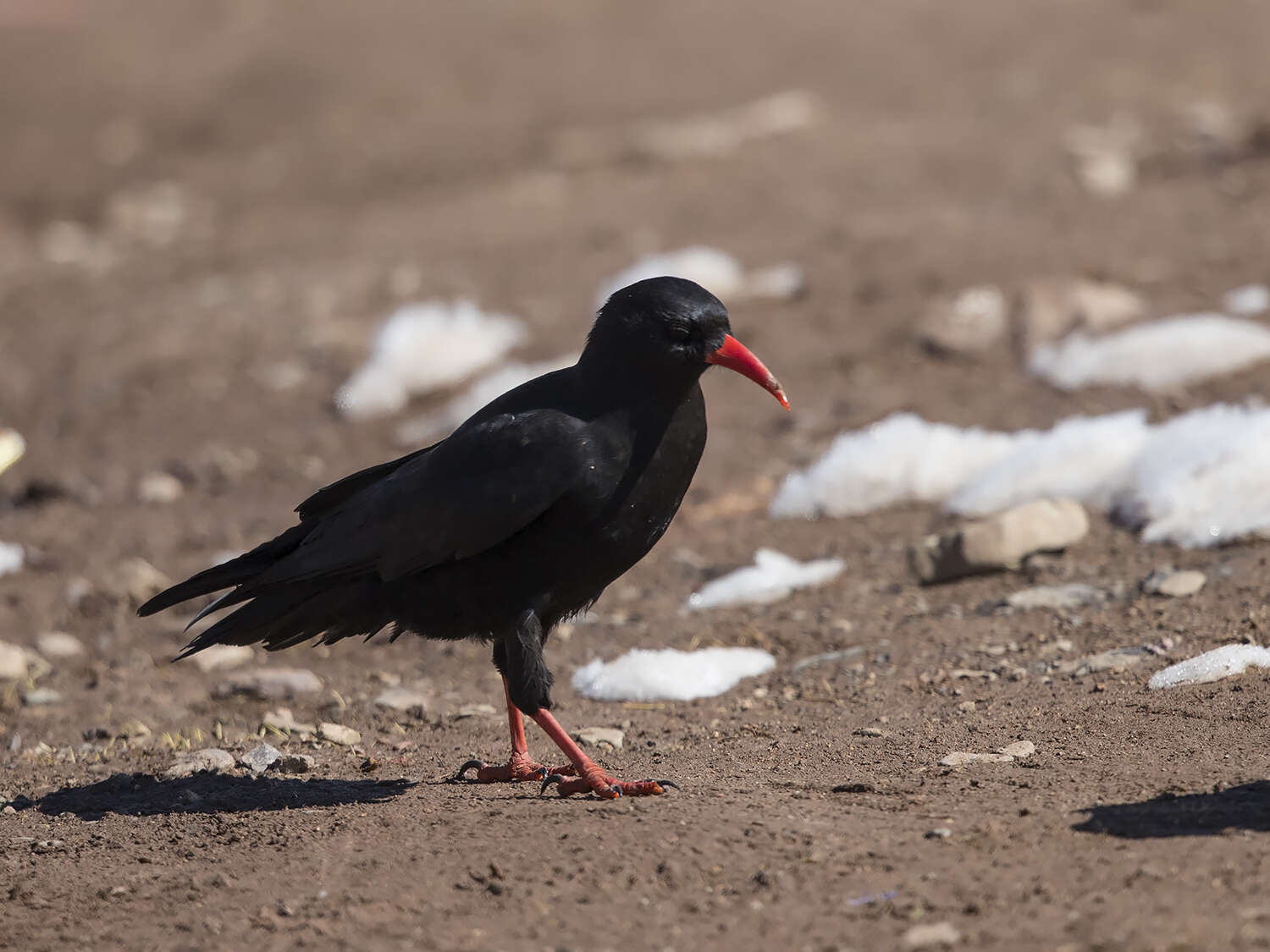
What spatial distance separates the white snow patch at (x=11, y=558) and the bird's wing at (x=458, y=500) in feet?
14.4

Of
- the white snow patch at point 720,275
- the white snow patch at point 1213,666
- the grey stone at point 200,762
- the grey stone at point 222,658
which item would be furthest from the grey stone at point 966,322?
the grey stone at point 200,762

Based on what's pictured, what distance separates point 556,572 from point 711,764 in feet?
3.09

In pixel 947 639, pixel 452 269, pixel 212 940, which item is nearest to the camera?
pixel 212 940

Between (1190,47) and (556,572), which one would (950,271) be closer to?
(556,572)

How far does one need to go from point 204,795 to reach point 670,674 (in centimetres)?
212

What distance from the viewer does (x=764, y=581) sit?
7688 mm

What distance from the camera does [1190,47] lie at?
1831 centimetres

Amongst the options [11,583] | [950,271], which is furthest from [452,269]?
A: [11,583]

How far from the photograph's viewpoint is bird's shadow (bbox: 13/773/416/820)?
5.07 m

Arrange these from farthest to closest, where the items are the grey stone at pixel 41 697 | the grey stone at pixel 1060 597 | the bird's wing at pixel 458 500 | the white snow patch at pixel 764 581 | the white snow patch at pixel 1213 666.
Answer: the white snow patch at pixel 764 581 < the grey stone at pixel 41 697 < the grey stone at pixel 1060 597 < the white snow patch at pixel 1213 666 < the bird's wing at pixel 458 500

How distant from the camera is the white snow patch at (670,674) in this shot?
6.44 meters

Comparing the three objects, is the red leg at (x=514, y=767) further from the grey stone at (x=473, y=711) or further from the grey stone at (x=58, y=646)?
the grey stone at (x=58, y=646)

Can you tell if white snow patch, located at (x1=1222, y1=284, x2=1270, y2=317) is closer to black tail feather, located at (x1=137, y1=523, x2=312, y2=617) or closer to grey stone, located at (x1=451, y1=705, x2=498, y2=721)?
grey stone, located at (x1=451, y1=705, x2=498, y2=721)

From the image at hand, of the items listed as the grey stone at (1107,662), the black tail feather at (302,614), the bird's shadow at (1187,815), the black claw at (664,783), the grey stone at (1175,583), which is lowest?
the bird's shadow at (1187,815)
